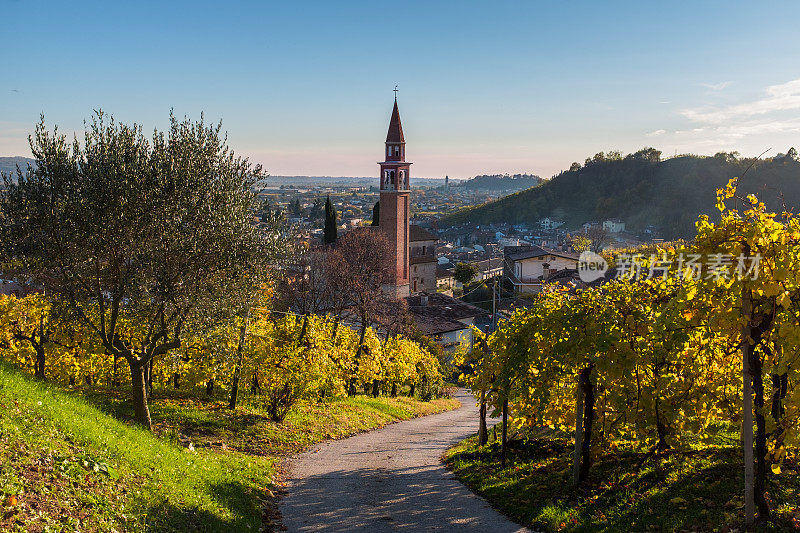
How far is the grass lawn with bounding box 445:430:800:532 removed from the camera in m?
9.09

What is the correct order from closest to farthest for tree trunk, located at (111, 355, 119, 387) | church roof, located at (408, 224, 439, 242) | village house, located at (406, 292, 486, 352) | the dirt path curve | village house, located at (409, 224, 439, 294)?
the dirt path curve < tree trunk, located at (111, 355, 119, 387) < village house, located at (406, 292, 486, 352) < village house, located at (409, 224, 439, 294) < church roof, located at (408, 224, 439, 242)

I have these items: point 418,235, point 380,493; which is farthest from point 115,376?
point 418,235

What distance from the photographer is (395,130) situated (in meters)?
68.6

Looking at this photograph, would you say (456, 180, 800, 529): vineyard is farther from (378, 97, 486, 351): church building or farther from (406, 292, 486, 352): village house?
(378, 97, 486, 351): church building

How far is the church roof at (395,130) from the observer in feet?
224

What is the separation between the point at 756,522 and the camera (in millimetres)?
8148

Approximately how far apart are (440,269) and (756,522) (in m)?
100

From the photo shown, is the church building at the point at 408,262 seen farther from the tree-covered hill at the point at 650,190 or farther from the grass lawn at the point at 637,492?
the tree-covered hill at the point at 650,190

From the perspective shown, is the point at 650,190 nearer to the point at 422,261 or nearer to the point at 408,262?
the point at 422,261

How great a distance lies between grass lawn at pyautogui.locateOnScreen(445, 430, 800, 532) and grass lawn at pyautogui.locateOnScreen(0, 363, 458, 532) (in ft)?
17.6

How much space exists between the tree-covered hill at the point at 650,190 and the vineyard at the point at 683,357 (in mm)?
121151

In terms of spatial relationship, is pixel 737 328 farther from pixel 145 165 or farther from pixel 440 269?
pixel 440 269

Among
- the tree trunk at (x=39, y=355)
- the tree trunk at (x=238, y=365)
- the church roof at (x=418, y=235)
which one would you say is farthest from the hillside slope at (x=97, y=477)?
the church roof at (x=418, y=235)

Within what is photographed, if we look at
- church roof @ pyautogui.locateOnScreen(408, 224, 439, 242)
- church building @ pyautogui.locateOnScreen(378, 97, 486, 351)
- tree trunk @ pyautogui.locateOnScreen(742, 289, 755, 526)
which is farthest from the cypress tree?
tree trunk @ pyautogui.locateOnScreen(742, 289, 755, 526)
